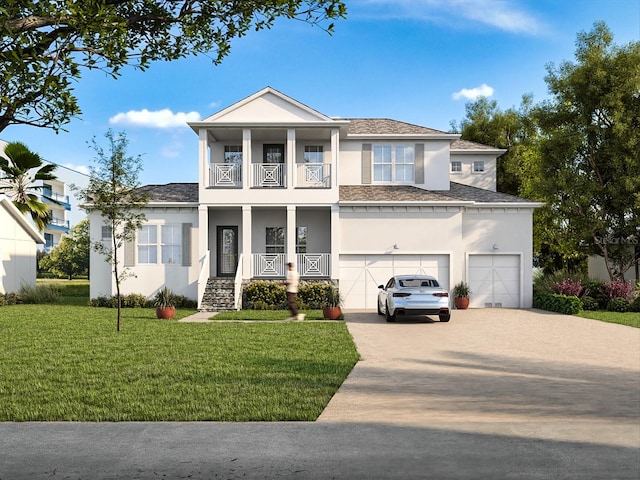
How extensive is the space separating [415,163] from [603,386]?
729 inches

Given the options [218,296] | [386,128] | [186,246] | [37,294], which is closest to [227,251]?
[186,246]

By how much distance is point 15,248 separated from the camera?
29.3 m

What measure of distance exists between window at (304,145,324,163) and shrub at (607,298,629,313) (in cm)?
1372

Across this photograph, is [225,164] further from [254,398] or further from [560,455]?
[560,455]

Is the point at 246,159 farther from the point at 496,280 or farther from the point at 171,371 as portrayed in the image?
the point at 171,371

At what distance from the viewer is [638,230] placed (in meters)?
25.6

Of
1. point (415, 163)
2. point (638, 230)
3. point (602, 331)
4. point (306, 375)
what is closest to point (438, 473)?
point (306, 375)

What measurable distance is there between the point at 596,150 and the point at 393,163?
9.46 m

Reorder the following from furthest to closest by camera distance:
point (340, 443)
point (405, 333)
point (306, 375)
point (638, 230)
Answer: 1. point (638, 230)
2. point (405, 333)
3. point (306, 375)
4. point (340, 443)

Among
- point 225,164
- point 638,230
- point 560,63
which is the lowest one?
point 638,230

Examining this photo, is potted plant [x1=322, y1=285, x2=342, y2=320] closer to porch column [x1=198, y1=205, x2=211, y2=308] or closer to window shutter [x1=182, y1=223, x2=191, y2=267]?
porch column [x1=198, y1=205, x2=211, y2=308]

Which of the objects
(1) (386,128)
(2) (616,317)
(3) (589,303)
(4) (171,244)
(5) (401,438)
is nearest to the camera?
(5) (401,438)

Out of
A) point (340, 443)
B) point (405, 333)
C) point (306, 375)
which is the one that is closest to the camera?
point (340, 443)

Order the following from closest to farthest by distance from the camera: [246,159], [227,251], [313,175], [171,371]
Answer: [171,371]
[246,159]
[313,175]
[227,251]
